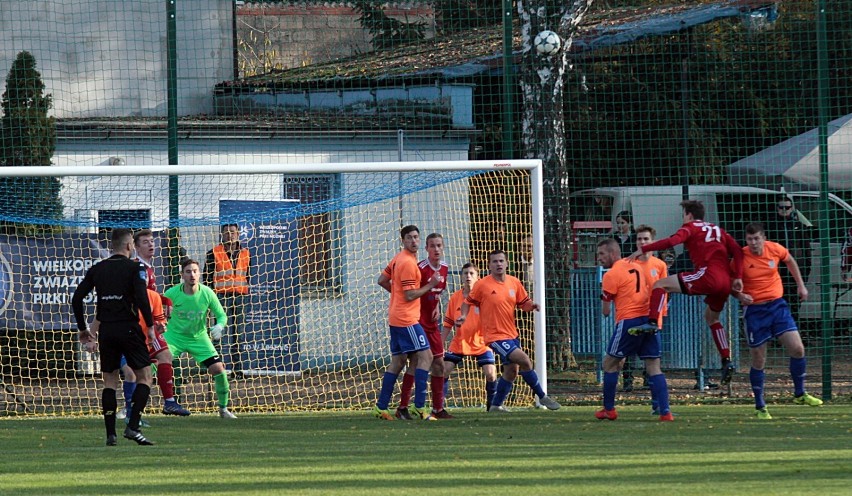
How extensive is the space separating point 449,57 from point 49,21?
5.68m

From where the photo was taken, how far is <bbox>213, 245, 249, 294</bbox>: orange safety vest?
1384 centimetres

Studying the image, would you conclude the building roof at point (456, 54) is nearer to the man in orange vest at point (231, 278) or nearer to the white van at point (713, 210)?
the white van at point (713, 210)

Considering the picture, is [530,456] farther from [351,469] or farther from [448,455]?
[351,469]

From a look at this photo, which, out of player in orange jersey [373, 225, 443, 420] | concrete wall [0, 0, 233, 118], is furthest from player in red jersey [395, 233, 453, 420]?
concrete wall [0, 0, 233, 118]

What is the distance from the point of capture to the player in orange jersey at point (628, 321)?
1143cm

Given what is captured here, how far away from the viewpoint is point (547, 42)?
14438 mm

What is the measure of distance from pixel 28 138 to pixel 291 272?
3879 mm

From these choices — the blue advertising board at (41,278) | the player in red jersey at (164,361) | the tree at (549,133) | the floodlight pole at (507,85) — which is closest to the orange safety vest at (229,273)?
the player in red jersey at (164,361)

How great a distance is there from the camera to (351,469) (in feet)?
27.1

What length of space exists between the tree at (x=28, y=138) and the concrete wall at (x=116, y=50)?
50cm

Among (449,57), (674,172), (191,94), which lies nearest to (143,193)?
(191,94)

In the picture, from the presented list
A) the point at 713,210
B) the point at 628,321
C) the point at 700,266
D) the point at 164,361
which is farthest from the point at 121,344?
the point at 713,210

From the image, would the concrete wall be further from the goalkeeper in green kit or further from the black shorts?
the black shorts

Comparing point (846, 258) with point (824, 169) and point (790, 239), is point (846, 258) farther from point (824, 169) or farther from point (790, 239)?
point (824, 169)
